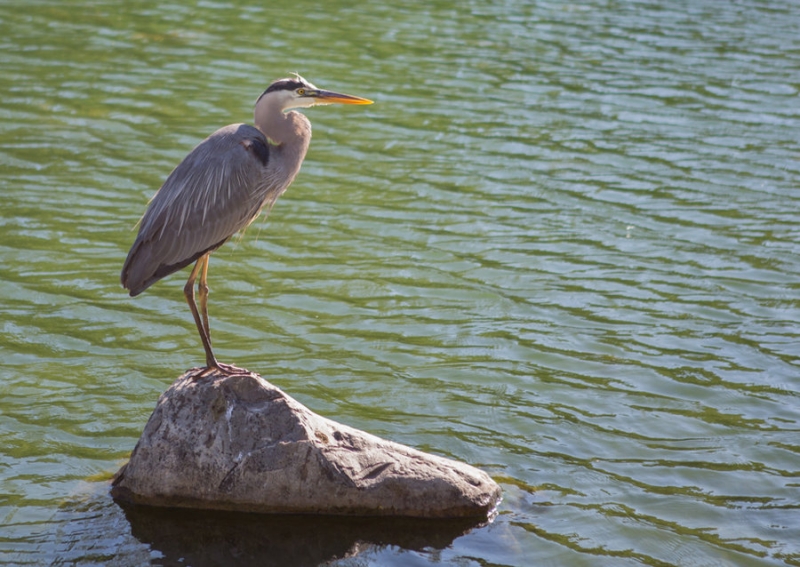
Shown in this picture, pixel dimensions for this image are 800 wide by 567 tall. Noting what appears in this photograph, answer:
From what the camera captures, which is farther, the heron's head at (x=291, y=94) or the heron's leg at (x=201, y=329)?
the heron's head at (x=291, y=94)

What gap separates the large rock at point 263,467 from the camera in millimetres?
5789

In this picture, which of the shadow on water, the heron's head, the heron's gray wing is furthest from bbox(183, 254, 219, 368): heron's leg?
the heron's head

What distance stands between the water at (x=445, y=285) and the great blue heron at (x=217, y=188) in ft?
3.67

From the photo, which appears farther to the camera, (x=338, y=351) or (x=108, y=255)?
(x=108, y=255)

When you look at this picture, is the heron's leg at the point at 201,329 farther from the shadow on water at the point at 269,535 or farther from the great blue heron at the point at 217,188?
the shadow on water at the point at 269,535

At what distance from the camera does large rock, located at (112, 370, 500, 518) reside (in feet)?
19.0

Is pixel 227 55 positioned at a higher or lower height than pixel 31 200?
higher

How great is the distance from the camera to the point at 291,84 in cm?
656

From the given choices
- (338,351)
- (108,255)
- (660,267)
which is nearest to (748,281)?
(660,267)

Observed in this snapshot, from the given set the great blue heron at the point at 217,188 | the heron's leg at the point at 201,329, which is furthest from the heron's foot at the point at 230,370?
the great blue heron at the point at 217,188

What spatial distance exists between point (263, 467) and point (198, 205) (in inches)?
67.5

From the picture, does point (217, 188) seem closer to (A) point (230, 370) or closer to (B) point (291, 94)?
(B) point (291, 94)

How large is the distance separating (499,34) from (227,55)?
170 inches

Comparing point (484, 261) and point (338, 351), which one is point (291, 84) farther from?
point (484, 261)
